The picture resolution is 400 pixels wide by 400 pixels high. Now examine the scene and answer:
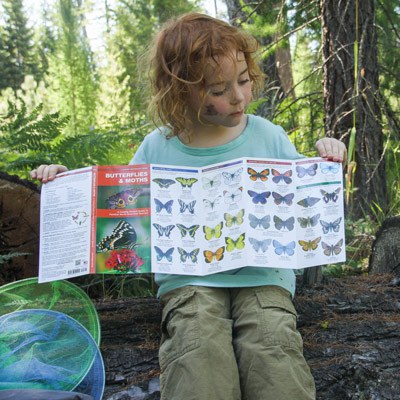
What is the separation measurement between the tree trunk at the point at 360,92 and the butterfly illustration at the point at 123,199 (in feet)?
7.85

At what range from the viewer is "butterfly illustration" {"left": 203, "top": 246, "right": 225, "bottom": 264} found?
2.11 meters

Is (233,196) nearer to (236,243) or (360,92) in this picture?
(236,243)

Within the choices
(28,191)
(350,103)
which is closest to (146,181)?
(28,191)

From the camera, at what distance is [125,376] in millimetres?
2197

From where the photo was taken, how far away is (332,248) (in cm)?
209

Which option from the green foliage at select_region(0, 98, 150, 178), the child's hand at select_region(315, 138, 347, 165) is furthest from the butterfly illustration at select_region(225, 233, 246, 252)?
the green foliage at select_region(0, 98, 150, 178)

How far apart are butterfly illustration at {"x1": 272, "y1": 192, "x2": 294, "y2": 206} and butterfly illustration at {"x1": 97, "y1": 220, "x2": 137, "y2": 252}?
548mm

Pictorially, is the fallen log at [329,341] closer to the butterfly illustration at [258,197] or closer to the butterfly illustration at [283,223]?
the butterfly illustration at [283,223]

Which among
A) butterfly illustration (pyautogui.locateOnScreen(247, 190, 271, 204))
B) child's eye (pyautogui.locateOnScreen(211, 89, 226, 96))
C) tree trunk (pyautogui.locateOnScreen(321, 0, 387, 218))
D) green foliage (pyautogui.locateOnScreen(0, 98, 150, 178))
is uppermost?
tree trunk (pyautogui.locateOnScreen(321, 0, 387, 218))

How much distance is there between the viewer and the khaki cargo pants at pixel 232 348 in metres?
1.75

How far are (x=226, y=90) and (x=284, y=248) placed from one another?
0.64m

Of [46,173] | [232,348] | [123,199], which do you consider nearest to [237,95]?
[123,199]

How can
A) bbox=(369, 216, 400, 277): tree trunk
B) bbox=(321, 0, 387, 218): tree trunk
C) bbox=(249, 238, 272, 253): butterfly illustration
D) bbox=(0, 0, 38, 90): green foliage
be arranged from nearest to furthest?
1. bbox=(249, 238, 272, 253): butterfly illustration
2. bbox=(369, 216, 400, 277): tree trunk
3. bbox=(321, 0, 387, 218): tree trunk
4. bbox=(0, 0, 38, 90): green foliage

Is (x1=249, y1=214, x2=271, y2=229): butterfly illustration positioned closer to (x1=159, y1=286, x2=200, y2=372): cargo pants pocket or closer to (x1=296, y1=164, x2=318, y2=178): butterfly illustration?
(x1=296, y1=164, x2=318, y2=178): butterfly illustration
